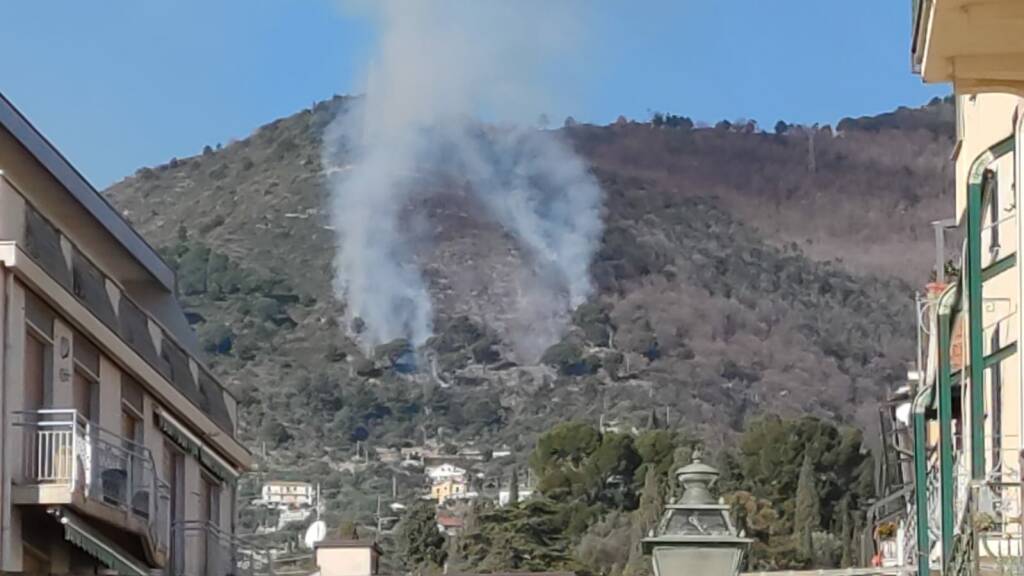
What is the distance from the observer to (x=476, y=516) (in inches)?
4747

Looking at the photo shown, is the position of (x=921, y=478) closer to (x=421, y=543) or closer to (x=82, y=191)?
(x=82, y=191)

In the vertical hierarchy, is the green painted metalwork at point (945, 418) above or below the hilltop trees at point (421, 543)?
below

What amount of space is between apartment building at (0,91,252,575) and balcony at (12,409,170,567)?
0.02 m

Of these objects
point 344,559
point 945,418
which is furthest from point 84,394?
point 344,559

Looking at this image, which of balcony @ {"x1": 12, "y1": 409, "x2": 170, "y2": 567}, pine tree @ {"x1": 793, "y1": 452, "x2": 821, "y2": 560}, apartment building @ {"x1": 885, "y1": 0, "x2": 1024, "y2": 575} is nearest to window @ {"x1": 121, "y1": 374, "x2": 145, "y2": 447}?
balcony @ {"x1": 12, "y1": 409, "x2": 170, "y2": 567}

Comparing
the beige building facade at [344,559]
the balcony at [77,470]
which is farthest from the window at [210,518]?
the beige building facade at [344,559]

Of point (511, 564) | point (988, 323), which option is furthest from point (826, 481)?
point (988, 323)

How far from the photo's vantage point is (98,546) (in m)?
26.0

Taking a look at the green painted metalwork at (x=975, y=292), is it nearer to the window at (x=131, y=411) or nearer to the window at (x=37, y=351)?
the window at (x=37, y=351)

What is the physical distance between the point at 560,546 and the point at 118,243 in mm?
76735

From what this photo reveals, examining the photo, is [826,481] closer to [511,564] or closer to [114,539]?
[511,564]

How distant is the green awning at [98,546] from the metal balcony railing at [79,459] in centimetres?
34

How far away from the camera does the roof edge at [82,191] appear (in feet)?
90.2

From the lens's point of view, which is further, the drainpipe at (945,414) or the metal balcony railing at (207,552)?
the metal balcony railing at (207,552)
